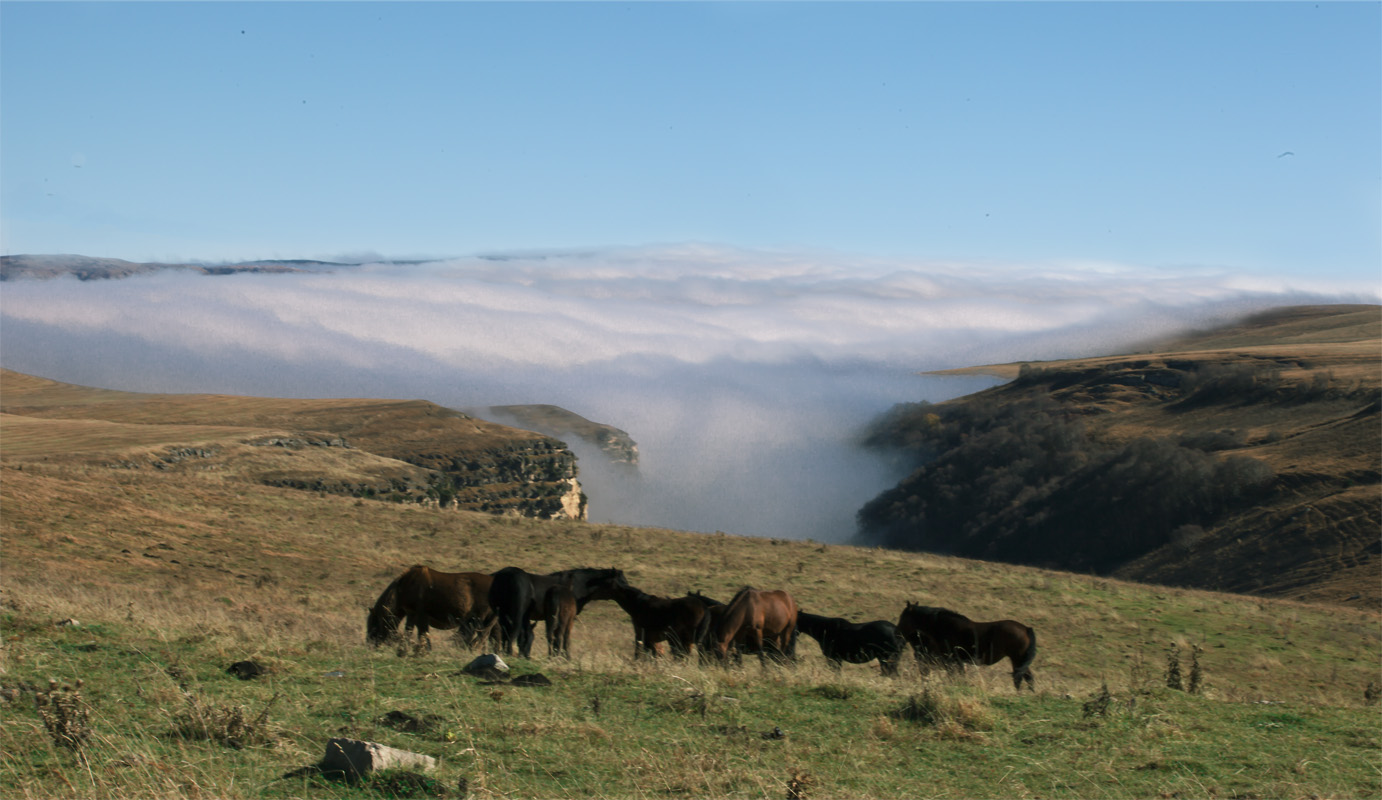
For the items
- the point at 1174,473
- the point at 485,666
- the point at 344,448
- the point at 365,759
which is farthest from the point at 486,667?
the point at 1174,473

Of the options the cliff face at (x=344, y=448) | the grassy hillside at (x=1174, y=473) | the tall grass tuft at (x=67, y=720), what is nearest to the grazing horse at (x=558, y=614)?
the tall grass tuft at (x=67, y=720)

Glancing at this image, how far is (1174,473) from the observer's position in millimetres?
87125

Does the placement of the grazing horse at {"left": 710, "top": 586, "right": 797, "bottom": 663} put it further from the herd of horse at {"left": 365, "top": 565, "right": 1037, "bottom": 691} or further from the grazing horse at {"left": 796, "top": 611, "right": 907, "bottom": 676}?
the grazing horse at {"left": 796, "top": 611, "right": 907, "bottom": 676}

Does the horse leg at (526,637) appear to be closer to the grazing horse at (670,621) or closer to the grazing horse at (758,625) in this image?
the grazing horse at (670,621)

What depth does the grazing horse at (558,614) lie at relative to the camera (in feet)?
46.9

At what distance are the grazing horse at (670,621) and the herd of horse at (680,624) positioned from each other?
0.01m

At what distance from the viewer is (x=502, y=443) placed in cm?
9512

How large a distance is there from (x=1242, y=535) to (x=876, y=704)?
223 feet

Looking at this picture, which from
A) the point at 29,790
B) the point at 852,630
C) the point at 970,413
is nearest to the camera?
the point at 29,790

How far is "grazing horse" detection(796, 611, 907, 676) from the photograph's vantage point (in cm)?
1483

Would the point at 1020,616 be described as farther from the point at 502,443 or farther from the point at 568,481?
the point at 502,443

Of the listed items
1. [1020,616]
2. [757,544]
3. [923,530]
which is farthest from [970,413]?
[1020,616]

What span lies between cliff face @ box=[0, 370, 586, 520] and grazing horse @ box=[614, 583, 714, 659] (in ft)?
138

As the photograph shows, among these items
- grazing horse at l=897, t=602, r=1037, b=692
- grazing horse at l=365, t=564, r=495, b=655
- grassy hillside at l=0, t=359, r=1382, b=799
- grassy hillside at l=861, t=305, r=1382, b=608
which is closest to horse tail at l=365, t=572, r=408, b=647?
grazing horse at l=365, t=564, r=495, b=655
